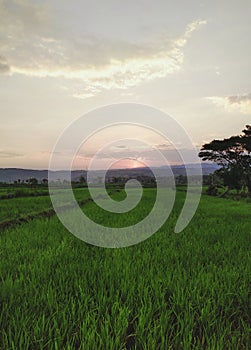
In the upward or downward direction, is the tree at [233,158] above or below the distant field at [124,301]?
above

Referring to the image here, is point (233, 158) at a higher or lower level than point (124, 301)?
higher

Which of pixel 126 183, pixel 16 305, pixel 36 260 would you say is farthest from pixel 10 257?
pixel 126 183

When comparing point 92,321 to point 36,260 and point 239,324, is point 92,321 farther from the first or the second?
point 36,260

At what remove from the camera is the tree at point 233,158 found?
23.7 m

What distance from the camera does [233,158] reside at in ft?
81.5

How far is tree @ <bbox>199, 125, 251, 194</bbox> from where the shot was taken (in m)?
23.7

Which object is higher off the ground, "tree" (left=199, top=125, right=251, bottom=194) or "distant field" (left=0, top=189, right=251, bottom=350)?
"tree" (left=199, top=125, right=251, bottom=194)

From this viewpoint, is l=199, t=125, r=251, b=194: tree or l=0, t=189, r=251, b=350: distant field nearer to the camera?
l=0, t=189, r=251, b=350: distant field

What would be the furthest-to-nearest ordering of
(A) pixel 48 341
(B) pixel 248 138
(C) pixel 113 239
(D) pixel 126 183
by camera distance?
(D) pixel 126 183 < (B) pixel 248 138 < (C) pixel 113 239 < (A) pixel 48 341

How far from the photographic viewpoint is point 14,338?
173 cm

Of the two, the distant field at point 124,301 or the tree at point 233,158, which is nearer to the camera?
the distant field at point 124,301

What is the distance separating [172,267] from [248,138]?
22494 millimetres

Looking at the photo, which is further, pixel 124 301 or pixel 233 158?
pixel 233 158

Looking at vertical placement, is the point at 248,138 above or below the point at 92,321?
above
